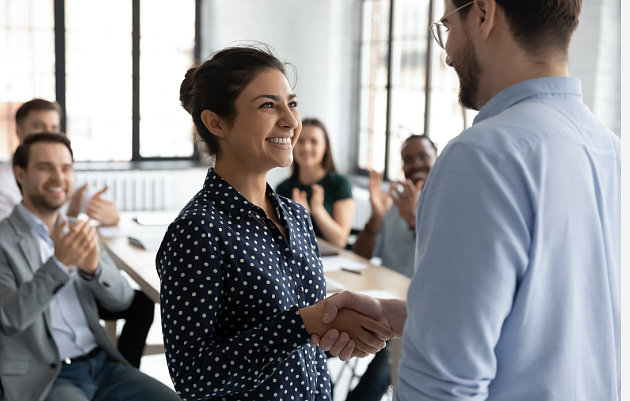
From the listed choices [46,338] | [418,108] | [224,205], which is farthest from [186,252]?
[418,108]

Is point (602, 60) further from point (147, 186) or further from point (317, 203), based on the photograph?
point (147, 186)

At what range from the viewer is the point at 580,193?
790mm

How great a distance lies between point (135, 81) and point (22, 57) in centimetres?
113

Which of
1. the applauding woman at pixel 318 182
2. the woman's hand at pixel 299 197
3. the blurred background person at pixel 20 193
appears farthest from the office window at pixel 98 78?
the woman's hand at pixel 299 197

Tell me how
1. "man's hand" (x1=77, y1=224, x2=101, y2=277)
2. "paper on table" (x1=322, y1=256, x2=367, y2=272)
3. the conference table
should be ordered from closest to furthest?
"man's hand" (x1=77, y1=224, x2=101, y2=277)
the conference table
"paper on table" (x1=322, y1=256, x2=367, y2=272)

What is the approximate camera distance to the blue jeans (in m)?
2.07

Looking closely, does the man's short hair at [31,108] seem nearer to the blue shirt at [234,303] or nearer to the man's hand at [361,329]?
Result: the blue shirt at [234,303]

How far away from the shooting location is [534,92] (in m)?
0.84

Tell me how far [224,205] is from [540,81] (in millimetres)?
689

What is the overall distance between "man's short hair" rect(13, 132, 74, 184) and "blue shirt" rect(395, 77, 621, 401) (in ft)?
7.21

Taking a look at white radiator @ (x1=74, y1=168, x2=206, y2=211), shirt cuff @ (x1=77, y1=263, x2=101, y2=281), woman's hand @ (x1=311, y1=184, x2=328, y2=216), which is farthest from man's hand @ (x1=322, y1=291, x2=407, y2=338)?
white radiator @ (x1=74, y1=168, x2=206, y2=211)

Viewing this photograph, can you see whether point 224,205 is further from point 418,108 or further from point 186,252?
point 418,108

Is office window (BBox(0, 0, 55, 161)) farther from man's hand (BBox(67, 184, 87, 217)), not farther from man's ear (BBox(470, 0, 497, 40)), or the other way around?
man's ear (BBox(470, 0, 497, 40))

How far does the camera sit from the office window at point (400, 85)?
5.75m
